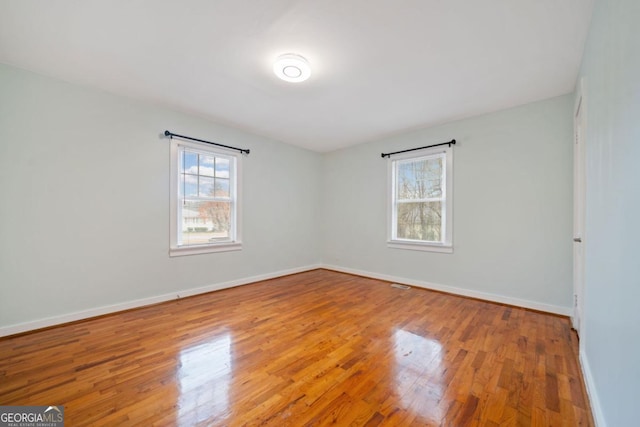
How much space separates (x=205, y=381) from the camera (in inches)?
67.1

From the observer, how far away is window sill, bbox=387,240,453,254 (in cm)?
374

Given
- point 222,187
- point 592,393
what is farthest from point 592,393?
point 222,187

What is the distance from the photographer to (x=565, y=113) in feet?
9.33

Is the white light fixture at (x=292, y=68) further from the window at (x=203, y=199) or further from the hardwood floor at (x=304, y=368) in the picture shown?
the hardwood floor at (x=304, y=368)

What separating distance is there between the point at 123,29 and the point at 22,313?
2.82 meters

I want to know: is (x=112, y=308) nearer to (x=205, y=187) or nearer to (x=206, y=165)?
(x=205, y=187)

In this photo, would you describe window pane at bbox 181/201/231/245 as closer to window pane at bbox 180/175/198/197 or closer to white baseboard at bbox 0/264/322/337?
window pane at bbox 180/175/198/197

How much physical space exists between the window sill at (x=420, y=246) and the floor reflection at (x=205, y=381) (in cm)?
307

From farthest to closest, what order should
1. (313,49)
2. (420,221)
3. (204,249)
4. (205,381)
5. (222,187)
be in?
(420,221), (222,187), (204,249), (313,49), (205,381)

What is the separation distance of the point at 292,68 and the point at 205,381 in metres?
2.64

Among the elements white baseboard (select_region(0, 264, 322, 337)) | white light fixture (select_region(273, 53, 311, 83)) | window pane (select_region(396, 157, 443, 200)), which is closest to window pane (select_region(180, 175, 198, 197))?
white baseboard (select_region(0, 264, 322, 337))

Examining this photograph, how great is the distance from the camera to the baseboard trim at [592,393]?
1301 millimetres

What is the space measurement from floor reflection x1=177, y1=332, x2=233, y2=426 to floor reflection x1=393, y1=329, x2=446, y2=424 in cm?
112

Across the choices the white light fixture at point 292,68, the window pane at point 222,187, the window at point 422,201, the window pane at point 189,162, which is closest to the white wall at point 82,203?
the window pane at point 189,162
